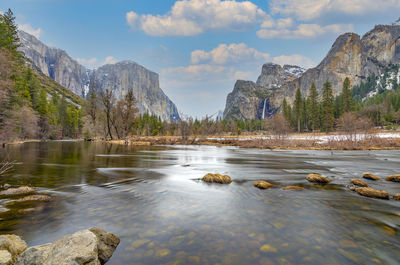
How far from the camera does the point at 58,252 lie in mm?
3926

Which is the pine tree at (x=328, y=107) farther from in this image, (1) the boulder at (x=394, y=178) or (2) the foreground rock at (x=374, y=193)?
(2) the foreground rock at (x=374, y=193)

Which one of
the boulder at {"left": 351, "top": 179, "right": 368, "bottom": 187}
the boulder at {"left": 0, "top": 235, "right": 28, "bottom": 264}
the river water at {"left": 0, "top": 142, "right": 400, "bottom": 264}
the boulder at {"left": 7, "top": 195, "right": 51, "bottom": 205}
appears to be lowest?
the river water at {"left": 0, "top": 142, "right": 400, "bottom": 264}

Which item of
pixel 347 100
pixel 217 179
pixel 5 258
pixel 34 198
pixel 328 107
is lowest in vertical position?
pixel 217 179

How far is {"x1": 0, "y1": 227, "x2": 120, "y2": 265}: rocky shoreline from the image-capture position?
150 inches

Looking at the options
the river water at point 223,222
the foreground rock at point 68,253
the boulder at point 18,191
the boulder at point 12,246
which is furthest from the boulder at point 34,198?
the foreground rock at point 68,253

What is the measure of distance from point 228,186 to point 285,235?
615 centimetres

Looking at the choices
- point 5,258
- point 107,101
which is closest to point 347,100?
point 107,101

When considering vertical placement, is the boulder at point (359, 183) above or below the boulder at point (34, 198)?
below

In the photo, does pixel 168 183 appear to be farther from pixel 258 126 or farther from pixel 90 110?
pixel 258 126

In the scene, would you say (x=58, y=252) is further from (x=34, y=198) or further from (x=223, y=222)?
(x=34, y=198)

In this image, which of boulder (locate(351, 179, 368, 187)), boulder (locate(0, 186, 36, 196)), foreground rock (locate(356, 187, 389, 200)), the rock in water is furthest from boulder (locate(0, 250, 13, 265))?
boulder (locate(351, 179, 368, 187))

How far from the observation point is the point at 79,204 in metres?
8.41

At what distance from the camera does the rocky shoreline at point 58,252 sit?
3.81m

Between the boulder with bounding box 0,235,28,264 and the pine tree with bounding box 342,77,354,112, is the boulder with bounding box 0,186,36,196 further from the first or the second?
the pine tree with bounding box 342,77,354,112
